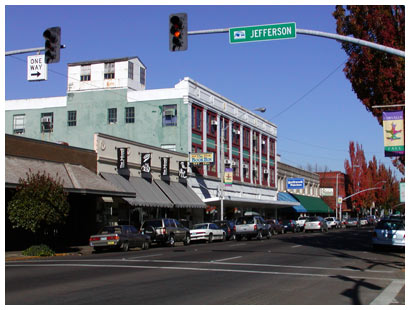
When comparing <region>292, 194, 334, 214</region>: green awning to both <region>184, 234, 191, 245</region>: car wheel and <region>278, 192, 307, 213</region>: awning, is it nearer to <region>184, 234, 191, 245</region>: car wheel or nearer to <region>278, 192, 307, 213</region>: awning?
<region>278, 192, 307, 213</region>: awning

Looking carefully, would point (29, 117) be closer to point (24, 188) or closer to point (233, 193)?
point (233, 193)

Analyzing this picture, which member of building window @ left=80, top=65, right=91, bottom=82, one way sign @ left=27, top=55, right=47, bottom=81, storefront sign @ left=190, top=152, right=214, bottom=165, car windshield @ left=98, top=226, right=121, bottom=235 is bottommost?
car windshield @ left=98, top=226, right=121, bottom=235

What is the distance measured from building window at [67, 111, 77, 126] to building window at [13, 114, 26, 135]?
4.37 m

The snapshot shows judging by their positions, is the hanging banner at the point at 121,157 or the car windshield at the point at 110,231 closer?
the car windshield at the point at 110,231

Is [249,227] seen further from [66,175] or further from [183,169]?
[66,175]

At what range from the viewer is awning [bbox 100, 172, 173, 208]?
38062 millimetres

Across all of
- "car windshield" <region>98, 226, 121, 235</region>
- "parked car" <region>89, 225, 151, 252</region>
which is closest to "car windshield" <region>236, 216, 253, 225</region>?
"parked car" <region>89, 225, 151, 252</region>

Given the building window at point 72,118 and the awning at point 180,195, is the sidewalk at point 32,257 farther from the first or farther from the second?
the building window at point 72,118

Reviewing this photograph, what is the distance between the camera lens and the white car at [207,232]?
122ft

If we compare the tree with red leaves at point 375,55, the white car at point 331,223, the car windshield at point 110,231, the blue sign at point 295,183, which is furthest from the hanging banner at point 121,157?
the white car at point 331,223

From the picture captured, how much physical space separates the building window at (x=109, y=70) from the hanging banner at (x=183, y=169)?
11229mm

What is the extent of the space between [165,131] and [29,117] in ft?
44.0

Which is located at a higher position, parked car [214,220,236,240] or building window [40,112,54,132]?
building window [40,112,54,132]
